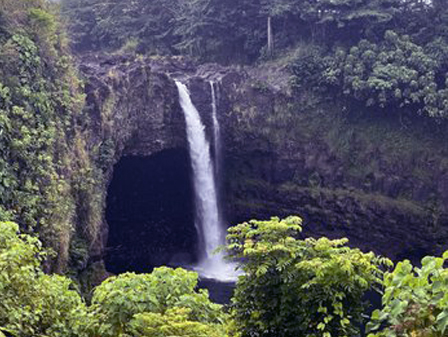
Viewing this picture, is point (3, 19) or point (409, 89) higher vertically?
point (3, 19)

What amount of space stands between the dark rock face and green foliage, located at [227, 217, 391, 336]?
51.9 feet

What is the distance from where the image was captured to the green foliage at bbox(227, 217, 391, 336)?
599 centimetres

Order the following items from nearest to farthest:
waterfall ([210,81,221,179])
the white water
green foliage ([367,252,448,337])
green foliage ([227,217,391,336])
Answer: green foliage ([367,252,448,337]) < green foliage ([227,217,391,336]) < the white water < waterfall ([210,81,221,179])

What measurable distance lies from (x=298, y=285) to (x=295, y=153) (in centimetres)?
2077

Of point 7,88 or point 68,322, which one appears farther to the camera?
point 7,88

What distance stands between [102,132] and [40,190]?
283 inches

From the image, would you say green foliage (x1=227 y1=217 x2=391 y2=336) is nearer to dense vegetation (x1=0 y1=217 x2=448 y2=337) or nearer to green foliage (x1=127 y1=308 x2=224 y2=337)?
dense vegetation (x1=0 y1=217 x2=448 y2=337)

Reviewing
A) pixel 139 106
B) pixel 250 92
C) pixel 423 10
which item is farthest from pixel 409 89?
pixel 139 106

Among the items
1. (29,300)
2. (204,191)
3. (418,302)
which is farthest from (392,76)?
(418,302)

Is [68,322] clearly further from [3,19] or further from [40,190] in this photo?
[3,19]

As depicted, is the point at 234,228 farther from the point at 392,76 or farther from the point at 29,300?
the point at 392,76

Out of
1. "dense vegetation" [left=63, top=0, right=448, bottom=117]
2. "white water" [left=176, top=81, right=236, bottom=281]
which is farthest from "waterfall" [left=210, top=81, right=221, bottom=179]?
"dense vegetation" [left=63, top=0, right=448, bottom=117]

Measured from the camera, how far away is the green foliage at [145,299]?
238 inches

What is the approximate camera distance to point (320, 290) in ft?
20.0
